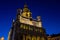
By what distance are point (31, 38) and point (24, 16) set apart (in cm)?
711

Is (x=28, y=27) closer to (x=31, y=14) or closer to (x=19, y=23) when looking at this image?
(x=19, y=23)

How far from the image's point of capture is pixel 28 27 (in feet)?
153

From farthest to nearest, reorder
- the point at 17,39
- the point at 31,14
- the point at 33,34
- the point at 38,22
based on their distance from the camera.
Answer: the point at 31,14 < the point at 38,22 < the point at 33,34 < the point at 17,39

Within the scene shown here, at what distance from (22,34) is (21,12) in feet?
27.9

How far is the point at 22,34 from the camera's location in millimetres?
44500

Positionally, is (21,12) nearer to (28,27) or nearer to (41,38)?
(28,27)

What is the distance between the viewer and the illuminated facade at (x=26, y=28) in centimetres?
4450

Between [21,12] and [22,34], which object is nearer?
[22,34]

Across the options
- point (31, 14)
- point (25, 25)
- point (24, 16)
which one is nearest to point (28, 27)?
point (25, 25)

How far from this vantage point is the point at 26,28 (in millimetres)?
46250

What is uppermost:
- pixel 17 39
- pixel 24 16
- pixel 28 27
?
pixel 24 16

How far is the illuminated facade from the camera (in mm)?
44500

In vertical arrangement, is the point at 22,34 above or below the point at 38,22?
below

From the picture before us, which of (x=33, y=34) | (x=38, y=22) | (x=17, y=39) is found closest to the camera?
(x=17, y=39)
